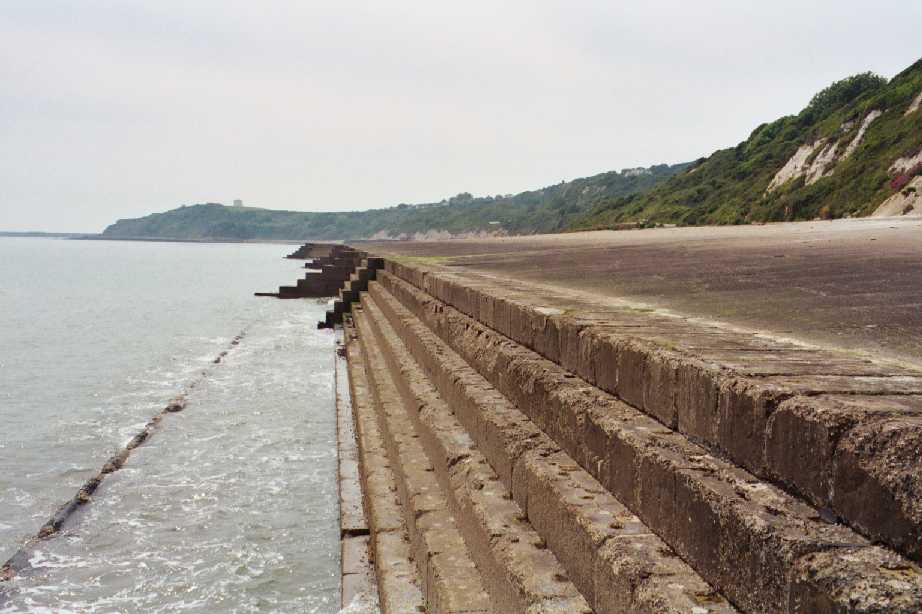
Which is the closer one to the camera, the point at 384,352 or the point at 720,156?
the point at 384,352

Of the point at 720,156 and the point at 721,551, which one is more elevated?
the point at 720,156

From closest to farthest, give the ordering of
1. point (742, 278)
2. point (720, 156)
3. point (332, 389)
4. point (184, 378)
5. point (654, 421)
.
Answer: point (654, 421) → point (742, 278) → point (332, 389) → point (184, 378) → point (720, 156)

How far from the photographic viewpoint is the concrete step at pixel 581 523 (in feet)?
7.47

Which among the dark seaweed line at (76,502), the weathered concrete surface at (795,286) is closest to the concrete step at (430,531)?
the weathered concrete surface at (795,286)

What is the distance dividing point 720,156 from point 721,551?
81.3m

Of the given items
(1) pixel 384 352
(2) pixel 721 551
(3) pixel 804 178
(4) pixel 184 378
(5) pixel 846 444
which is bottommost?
(4) pixel 184 378

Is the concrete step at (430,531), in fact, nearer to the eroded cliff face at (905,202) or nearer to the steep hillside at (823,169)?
the eroded cliff face at (905,202)

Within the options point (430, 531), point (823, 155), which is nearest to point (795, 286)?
point (430, 531)

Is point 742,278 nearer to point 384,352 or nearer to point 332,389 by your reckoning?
point 384,352

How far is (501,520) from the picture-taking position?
3641 millimetres

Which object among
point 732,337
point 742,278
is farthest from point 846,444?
point 742,278

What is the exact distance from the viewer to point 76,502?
318 inches

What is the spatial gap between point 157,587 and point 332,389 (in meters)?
7.63

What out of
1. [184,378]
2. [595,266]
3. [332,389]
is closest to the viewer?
[595,266]
